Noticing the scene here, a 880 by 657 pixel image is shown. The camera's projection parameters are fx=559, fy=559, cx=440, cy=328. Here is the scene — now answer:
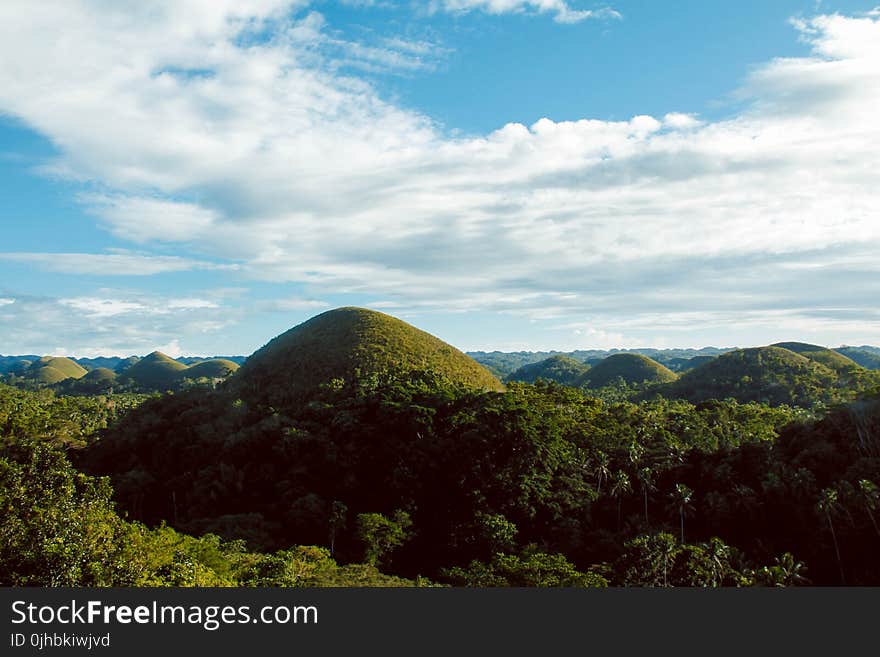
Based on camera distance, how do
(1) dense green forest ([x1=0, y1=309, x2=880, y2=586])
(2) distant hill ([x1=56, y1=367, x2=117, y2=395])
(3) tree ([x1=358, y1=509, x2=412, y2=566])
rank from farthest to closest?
(2) distant hill ([x1=56, y1=367, x2=117, y2=395]) < (3) tree ([x1=358, y1=509, x2=412, y2=566]) < (1) dense green forest ([x1=0, y1=309, x2=880, y2=586])

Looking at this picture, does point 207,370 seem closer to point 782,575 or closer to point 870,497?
point 782,575

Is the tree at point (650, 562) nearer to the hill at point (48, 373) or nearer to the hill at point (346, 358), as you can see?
the hill at point (346, 358)

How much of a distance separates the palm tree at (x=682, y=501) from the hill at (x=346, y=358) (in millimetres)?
24069

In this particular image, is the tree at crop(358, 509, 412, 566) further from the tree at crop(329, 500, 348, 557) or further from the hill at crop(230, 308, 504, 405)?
the hill at crop(230, 308, 504, 405)

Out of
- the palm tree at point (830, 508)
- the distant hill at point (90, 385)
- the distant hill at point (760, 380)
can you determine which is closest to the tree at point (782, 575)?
the palm tree at point (830, 508)

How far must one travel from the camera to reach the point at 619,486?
39250 millimetres

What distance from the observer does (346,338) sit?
6406cm

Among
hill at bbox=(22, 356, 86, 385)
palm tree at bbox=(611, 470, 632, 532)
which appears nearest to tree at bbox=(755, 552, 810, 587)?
palm tree at bbox=(611, 470, 632, 532)

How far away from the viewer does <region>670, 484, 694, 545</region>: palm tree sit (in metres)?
36.7

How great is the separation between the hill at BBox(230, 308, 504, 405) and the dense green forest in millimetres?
3079

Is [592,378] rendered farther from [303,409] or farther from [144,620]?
[144,620]

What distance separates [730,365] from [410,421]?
93.0 m

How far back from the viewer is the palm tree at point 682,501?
120ft

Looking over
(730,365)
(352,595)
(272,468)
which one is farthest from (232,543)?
(730,365)
